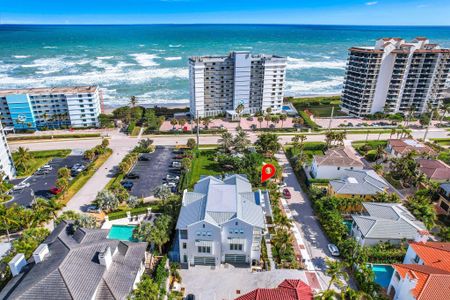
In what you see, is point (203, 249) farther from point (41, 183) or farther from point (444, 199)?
point (444, 199)

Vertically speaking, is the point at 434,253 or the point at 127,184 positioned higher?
the point at 434,253

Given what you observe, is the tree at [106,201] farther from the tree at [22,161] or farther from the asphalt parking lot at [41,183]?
the tree at [22,161]

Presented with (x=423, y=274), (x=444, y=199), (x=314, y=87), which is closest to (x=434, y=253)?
(x=423, y=274)

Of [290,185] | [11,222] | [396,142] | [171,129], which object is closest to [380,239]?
[290,185]

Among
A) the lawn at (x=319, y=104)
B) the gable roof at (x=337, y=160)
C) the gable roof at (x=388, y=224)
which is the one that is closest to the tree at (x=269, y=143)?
the gable roof at (x=337, y=160)

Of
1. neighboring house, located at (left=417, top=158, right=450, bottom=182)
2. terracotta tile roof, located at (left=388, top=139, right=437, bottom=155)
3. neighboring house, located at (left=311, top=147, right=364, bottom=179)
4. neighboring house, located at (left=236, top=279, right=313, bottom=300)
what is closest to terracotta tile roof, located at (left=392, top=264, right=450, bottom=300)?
neighboring house, located at (left=236, top=279, right=313, bottom=300)

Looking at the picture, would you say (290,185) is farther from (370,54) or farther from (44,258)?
(370,54)
